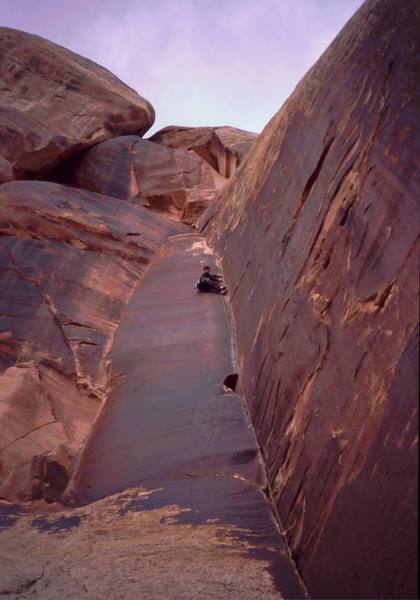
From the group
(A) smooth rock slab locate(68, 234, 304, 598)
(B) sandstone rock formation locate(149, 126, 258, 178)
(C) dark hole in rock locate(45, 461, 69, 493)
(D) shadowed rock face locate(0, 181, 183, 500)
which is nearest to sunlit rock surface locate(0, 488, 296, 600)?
(A) smooth rock slab locate(68, 234, 304, 598)

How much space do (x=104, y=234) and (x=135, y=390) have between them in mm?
4964

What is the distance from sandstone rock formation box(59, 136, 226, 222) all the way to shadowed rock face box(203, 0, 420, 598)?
25.5ft

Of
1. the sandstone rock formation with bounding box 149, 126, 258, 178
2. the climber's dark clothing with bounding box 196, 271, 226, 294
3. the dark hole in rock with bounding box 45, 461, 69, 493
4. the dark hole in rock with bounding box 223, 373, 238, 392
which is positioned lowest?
the dark hole in rock with bounding box 45, 461, 69, 493

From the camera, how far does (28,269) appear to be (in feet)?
38.4

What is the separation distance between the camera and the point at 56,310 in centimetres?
1103

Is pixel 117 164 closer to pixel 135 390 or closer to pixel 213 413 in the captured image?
pixel 135 390

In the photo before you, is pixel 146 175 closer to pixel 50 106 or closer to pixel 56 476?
pixel 50 106

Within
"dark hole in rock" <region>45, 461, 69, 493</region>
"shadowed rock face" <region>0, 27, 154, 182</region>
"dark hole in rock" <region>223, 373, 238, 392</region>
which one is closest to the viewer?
"dark hole in rock" <region>45, 461, 69, 493</region>

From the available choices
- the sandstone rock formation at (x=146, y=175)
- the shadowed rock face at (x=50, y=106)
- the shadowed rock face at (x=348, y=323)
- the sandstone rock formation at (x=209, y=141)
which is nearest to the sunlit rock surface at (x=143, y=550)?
the shadowed rock face at (x=348, y=323)

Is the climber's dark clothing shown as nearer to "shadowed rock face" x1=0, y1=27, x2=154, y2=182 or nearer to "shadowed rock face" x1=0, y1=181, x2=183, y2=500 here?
"shadowed rock face" x1=0, y1=181, x2=183, y2=500

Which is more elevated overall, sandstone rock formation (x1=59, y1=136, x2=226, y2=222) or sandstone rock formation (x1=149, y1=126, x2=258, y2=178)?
sandstone rock formation (x1=149, y1=126, x2=258, y2=178)

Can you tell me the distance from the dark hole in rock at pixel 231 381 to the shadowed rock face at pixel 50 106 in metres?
9.88

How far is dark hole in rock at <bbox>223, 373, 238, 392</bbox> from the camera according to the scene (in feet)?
28.4

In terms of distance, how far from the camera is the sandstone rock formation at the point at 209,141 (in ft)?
68.8
